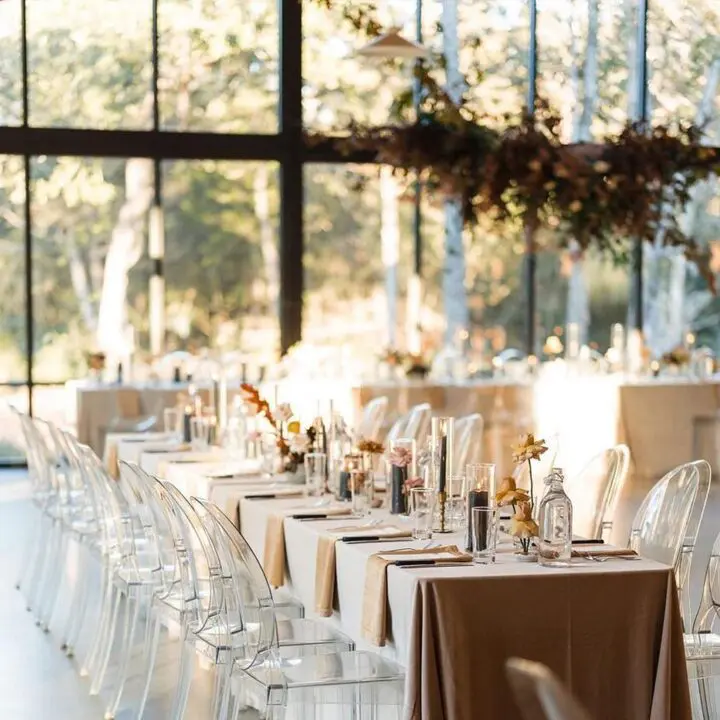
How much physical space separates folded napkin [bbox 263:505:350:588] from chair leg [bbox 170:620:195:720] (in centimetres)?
49

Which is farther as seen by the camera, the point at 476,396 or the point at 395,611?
the point at 476,396

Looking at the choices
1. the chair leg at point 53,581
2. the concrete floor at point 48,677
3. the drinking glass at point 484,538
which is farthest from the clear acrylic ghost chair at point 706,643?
the chair leg at point 53,581

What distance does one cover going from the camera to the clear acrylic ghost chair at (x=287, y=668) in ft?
14.7

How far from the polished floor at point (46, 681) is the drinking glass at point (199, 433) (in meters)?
Result: 1.22

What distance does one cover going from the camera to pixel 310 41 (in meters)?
13.6

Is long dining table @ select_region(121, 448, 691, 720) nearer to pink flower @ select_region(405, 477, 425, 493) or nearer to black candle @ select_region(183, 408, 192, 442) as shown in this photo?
pink flower @ select_region(405, 477, 425, 493)

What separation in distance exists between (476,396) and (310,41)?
3.84 m

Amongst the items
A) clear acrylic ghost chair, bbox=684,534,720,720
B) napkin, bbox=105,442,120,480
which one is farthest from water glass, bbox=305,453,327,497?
napkin, bbox=105,442,120,480

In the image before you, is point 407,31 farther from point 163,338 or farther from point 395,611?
point 395,611

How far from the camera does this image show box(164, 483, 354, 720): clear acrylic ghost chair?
15.6ft

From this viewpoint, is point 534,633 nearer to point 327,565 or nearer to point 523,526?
point 523,526

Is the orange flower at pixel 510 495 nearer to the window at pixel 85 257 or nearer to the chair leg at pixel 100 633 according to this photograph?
the chair leg at pixel 100 633

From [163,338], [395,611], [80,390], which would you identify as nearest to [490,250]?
→ [163,338]

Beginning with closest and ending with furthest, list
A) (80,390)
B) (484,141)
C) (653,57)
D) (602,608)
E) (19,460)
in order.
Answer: (602,608), (80,390), (484,141), (19,460), (653,57)
